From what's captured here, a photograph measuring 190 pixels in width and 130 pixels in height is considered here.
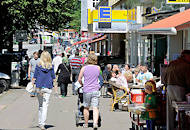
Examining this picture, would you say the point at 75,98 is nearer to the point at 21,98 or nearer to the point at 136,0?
the point at 21,98

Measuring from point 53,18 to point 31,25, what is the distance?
185cm

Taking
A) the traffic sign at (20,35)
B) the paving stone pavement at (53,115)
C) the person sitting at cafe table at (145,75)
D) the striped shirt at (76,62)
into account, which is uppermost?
the traffic sign at (20,35)

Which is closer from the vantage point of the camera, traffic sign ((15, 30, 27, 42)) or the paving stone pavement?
the paving stone pavement

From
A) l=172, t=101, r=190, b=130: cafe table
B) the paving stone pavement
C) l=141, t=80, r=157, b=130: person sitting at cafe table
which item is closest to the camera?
l=172, t=101, r=190, b=130: cafe table

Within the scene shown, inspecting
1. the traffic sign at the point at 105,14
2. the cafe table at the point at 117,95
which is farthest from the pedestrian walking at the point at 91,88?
the traffic sign at the point at 105,14

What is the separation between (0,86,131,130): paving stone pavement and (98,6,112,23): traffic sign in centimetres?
1370

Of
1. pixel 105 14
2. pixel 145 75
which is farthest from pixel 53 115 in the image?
pixel 105 14

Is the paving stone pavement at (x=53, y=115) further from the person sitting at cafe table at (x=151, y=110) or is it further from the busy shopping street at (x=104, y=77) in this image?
the person sitting at cafe table at (x=151, y=110)

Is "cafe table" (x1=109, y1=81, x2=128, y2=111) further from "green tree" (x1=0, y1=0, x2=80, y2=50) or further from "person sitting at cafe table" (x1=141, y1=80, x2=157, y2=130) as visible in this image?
"green tree" (x1=0, y1=0, x2=80, y2=50)

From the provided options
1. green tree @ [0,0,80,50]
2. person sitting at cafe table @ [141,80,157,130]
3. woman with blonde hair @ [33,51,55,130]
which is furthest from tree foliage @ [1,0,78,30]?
person sitting at cafe table @ [141,80,157,130]

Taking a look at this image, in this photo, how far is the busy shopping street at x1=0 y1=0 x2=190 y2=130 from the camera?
801 centimetres

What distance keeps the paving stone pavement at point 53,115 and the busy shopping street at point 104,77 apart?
0.02 m

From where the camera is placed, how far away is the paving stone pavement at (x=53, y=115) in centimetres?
1095

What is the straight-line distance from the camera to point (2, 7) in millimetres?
24125
